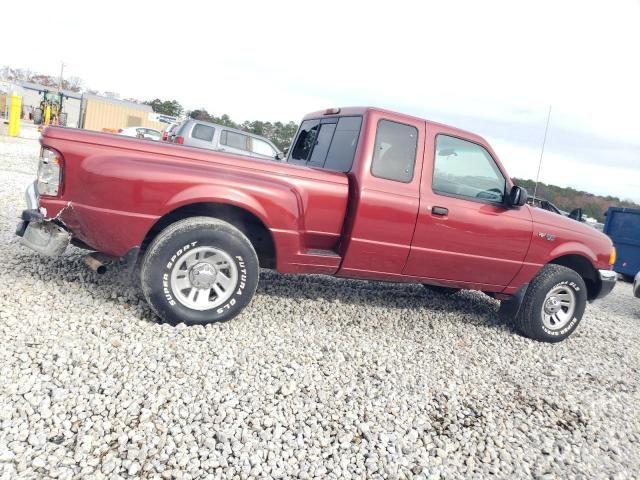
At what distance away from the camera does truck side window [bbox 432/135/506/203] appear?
4.80m

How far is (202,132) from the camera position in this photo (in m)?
12.9

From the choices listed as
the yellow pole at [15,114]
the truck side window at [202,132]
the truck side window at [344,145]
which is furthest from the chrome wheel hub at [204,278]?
the yellow pole at [15,114]

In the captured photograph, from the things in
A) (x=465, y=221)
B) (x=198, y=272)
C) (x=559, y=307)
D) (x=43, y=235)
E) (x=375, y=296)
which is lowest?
(x=375, y=296)

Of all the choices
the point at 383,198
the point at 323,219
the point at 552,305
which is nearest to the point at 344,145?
the point at 383,198

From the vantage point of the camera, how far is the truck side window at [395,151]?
179 inches

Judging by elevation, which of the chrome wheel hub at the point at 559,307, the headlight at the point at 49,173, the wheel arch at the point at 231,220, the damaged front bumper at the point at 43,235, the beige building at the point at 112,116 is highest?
the beige building at the point at 112,116

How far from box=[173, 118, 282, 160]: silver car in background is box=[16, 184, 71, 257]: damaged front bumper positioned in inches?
358

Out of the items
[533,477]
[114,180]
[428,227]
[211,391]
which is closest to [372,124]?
[428,227]

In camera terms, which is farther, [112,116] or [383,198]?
[112,116]

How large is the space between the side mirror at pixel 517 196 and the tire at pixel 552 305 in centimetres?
92

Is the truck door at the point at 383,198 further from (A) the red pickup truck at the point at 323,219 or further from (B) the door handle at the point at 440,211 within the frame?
(B) the door handle at the point at 440,211

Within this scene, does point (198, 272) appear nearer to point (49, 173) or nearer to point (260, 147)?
point (49, 173)

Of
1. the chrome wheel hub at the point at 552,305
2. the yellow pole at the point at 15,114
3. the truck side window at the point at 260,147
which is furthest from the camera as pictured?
the yellow pole at the point at 15,114

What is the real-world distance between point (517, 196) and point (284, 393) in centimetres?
304
